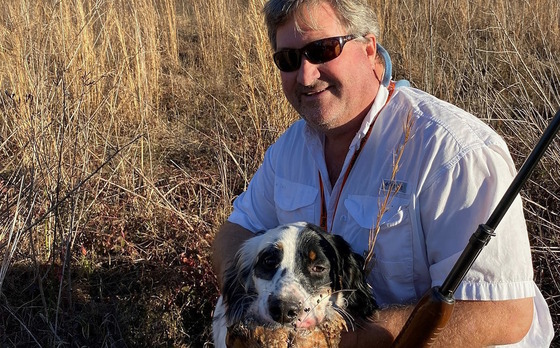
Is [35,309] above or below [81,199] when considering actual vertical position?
below

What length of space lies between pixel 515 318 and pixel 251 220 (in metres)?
1.21

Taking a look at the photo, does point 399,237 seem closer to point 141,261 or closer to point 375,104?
point 375,104

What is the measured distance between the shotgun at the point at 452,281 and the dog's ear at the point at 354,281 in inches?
11.7

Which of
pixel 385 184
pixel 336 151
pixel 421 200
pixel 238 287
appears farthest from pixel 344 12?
pixel 238 287

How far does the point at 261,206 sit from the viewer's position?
104 inches

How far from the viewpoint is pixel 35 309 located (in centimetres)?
302

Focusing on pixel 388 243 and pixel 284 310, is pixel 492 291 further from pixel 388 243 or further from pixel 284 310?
pixel 284 310

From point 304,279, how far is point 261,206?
2.49 feet

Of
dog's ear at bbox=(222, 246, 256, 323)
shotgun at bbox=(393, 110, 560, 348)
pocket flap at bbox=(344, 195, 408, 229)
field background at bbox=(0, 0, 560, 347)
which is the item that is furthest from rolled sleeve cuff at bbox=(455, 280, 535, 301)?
field background at bbox=(0, 0, 560, 347)

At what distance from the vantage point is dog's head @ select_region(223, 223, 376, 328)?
1862 millimetres

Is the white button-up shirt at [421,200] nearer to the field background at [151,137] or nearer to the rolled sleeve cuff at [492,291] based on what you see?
the rolled sleeve cuff at [492,291]

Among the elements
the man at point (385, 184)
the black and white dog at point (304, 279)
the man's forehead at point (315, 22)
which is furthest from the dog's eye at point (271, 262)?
the man's forehead at point (315, 22)

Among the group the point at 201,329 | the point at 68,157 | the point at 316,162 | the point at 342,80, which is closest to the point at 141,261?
the point at 201,329

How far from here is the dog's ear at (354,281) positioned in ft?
6.51
